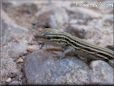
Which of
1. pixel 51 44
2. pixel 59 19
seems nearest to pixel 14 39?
pixel 51 44

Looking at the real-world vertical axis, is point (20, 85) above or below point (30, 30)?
below

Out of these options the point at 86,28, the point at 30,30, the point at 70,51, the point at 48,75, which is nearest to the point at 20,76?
the point at 48,75

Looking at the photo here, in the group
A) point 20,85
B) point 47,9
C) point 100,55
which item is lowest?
point 20,85

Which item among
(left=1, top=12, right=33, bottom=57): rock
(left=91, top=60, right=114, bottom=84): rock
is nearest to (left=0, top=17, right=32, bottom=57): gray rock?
(left=1, top=12, right=33, bottom=57): rock

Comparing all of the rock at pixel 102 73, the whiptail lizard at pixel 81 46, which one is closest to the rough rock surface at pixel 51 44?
the rock at pixel 102 73

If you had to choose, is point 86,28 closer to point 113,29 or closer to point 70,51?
point 113,29

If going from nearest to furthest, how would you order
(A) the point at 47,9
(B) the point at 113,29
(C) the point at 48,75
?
(C) the point at 48,75, (B) the point at 113,29, (A) the point at 47,9

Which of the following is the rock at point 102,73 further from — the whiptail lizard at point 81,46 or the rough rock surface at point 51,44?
the whiptail lizard at point 81,46
